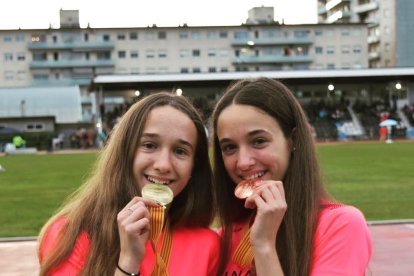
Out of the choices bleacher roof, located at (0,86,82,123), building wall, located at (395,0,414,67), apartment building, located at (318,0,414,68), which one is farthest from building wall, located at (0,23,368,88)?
bleacher roof, located at (0,86,82,123)

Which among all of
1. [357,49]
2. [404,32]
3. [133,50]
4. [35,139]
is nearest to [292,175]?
[35,139]

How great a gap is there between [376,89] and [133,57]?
130ft

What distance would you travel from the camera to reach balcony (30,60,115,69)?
84.7 meters

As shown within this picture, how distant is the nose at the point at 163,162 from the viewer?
7.36ft

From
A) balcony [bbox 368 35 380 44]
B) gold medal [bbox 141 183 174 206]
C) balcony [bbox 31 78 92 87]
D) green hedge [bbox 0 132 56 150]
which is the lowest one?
green hedge [bbox 0 132 56 150]

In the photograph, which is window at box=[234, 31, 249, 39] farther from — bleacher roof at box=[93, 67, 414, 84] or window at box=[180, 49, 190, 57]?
bleacher roof at box=[93, 67, 414, 84]

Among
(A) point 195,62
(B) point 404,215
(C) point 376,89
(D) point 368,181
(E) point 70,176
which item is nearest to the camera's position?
(B) point 404,215

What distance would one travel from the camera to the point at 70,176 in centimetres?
1966

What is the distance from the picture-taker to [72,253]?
7.20 ft

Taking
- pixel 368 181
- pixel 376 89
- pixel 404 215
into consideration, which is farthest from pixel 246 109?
pixel 376 89

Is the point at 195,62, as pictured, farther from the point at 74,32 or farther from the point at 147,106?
the point at 147,106

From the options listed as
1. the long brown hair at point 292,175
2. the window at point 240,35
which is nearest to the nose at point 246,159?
the long brown hair at point 292,175

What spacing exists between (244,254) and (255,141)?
16.5 inches

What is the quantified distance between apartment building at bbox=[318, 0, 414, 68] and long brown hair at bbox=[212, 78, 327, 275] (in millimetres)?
91893
